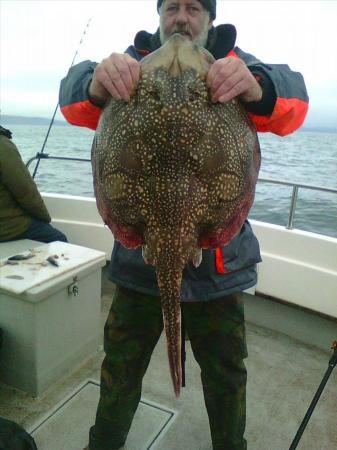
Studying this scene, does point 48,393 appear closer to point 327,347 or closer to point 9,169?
point 9,169

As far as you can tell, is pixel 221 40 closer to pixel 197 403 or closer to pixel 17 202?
pixel 197 403

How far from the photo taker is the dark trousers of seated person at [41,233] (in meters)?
4.29

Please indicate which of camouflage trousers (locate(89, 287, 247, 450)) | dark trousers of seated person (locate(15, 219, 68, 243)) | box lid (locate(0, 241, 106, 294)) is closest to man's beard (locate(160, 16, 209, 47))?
camouflage trousers (locate(89, 287, 247, 450))

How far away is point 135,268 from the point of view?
2146 millimetres

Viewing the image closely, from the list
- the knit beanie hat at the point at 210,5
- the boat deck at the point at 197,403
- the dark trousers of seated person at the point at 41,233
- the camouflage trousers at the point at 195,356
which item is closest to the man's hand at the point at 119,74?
the knit beanie hat at the point at 210,5

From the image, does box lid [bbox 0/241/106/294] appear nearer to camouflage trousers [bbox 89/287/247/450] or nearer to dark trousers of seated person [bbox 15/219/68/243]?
dark trousers of seated person [bbox 15/219/68/243]

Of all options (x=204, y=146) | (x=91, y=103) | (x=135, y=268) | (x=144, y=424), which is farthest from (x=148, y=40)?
(x=144, y=424)

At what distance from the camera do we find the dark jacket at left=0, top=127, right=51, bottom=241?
413cm

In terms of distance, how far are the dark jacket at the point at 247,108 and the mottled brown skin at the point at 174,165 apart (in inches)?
8.8

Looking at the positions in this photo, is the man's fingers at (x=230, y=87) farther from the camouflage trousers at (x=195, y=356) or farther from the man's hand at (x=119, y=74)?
the camouflage trousers at (x=195, y=356)

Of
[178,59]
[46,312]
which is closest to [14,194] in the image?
[46,312]

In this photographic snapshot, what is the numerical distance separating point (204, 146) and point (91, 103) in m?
0.58

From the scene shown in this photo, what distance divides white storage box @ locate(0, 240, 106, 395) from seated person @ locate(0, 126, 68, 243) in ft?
2.21

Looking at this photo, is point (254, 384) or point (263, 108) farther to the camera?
point (254, 384)
